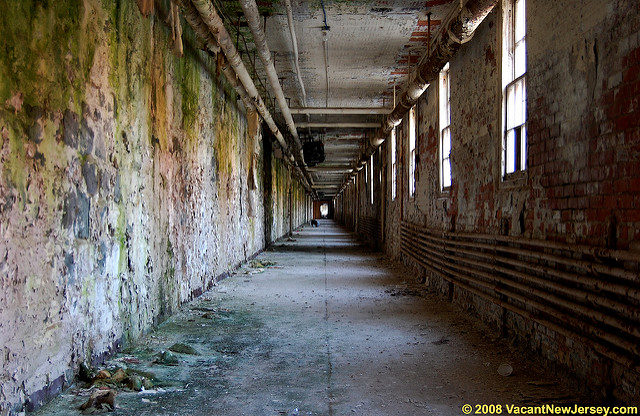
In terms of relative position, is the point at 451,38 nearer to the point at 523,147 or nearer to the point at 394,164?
the point at 523,147

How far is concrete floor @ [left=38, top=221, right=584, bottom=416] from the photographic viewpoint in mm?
2846

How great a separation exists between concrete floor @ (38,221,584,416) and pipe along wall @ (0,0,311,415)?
32cm

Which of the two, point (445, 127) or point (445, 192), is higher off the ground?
point (445, 127)

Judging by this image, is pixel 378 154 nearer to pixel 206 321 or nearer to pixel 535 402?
pixel 206 321

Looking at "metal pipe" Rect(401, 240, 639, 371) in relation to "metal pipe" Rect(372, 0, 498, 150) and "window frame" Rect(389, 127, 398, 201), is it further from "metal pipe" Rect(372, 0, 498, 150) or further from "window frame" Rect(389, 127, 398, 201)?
"window frame" Rect(389, 127, 398, 201)

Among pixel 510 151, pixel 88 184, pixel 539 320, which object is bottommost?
pixel 539 320

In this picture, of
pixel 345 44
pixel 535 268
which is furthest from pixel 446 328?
pixel 345 44

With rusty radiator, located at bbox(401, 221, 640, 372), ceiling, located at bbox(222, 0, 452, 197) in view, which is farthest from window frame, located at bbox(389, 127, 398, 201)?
rusty radiator, located at bbox(401, 221, 640, 372)

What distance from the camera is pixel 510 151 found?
14.1 ft

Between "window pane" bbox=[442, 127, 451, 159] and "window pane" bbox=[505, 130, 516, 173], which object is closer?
"window pane" bbox=[505, 130, 516, 173]

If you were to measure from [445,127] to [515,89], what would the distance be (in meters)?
2.64

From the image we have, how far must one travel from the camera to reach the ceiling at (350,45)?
600cm

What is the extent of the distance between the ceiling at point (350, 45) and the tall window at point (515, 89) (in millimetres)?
1726

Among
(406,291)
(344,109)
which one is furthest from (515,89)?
(344,109)
